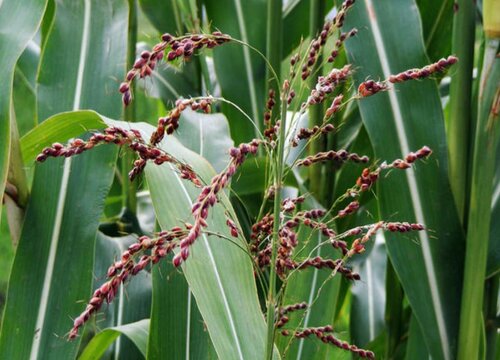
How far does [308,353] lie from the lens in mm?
947

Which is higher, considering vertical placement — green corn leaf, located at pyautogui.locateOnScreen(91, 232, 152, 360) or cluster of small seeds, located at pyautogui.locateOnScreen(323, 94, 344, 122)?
cluster of small seeds, located at pyautogui.locateOnScreen(323, 94, 344, 122)

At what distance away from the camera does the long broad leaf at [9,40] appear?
0.83m

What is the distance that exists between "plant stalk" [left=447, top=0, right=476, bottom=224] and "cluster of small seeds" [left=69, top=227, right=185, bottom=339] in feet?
1.67

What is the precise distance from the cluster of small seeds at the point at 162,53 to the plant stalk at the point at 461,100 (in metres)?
0.46

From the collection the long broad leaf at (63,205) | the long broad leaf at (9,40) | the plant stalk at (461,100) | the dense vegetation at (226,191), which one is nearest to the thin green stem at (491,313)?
the dense vegetation at (226,191)

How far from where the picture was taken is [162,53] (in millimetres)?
475

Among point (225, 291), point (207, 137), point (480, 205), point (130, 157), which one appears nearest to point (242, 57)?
point (130, 157)

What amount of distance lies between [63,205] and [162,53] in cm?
49

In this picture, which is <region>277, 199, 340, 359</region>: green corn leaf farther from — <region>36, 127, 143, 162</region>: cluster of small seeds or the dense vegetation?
<region>36, 127, 143, 162</region>: cluster of small seeds

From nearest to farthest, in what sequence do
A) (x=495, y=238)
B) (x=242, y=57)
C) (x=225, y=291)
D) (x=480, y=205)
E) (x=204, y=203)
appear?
(x=204, y=203) < (x=225, y=291) < (x=480, y=205) < (x=495, y=238) < (x=242, y=57)

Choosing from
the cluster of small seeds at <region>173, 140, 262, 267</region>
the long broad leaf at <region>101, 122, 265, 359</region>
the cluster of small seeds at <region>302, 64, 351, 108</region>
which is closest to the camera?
the cluster of small seeds at <region>173, 140, 262, 267</region>

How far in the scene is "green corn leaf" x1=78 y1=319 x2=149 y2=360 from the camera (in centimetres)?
89

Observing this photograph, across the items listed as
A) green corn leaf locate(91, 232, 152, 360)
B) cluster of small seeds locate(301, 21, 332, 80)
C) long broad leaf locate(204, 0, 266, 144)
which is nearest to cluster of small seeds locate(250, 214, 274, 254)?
cluster of small seeds locate(301, 21, 332, 80)

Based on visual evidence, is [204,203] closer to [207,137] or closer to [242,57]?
[207,137]
